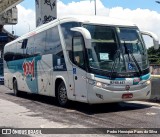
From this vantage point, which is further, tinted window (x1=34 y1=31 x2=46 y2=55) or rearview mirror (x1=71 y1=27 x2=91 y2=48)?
tinted window (x1=34 y1=31 x2=46 y2=55)

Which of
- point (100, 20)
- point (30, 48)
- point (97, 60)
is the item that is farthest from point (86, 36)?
point (30, 48)

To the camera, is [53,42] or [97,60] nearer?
[97,60]

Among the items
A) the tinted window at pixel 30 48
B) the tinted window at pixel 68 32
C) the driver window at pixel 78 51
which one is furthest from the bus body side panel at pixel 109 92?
the tinted window at pixel 30 48

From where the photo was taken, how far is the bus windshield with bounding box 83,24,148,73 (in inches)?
467

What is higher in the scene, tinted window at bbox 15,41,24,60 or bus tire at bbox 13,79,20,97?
tinted window at bbox 15,41,24,60

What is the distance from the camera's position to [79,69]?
1217 centimetres

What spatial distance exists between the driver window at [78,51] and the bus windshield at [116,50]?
0.33m

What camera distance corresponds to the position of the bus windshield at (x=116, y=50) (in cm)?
1185

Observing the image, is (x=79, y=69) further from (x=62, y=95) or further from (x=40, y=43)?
(x=40, y=43)

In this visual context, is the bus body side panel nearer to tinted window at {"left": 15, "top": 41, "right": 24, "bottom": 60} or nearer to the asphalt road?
the asphalt road

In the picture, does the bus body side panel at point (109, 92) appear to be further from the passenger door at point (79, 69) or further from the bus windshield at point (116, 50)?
the bus windshield at point (116, 50)

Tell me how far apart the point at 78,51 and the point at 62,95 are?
2222 mm

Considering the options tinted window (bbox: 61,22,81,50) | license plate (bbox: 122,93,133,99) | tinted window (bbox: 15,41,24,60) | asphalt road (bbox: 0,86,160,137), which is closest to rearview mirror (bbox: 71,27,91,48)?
tinted window (bbox: 61,22,81,50)

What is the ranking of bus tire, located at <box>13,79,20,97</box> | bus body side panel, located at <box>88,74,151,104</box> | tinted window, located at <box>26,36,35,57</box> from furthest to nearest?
bus tire, located at <box>13,79,20,97</box> → tinted window, located at <box>26,36,35,57</box> → bus body side panel, located at <box>88,74,151,104</box>
